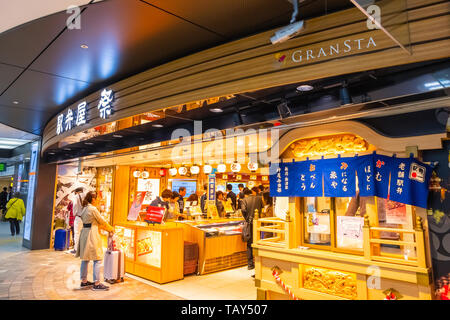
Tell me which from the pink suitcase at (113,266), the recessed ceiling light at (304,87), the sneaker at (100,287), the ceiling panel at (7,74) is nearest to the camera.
Result: the recessed ceiling light at (304,87)

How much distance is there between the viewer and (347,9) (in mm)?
3006

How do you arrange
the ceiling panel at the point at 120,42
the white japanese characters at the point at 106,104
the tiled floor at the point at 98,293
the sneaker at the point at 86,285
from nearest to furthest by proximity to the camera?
the ceiling panel at the point at 120,42 → the white japanese characters at the point at 106,104 → the tiled floor at the point at 98,293 → the sneaker at the point at 86,285

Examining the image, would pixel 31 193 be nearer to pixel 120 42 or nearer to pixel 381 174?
pixel 120 42

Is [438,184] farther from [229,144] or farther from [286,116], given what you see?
[229,144]

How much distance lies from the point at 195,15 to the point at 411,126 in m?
3.61

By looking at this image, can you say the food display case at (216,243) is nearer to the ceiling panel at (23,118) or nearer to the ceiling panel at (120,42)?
the ceiling panel at (120,42)

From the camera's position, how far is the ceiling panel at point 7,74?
17.2 ft

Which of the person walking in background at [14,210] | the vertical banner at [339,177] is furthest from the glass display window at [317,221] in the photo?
the person walking in background at [14,210]

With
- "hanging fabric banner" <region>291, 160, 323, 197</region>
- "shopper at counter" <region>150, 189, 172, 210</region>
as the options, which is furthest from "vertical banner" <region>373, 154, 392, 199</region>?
"shopper at counter" <region>150, 189, 172, 210</region>

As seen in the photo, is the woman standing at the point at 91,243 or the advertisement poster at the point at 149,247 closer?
the woman standing at the point at 91,243

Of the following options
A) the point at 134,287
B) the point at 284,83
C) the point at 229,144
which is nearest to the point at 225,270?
the point at 134,287

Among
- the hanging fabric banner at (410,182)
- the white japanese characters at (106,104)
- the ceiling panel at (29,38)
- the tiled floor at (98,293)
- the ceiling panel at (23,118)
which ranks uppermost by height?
the ceiling panel at (23,118)

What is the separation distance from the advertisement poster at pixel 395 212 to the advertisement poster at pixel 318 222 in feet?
3.37

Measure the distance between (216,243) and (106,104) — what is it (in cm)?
458
